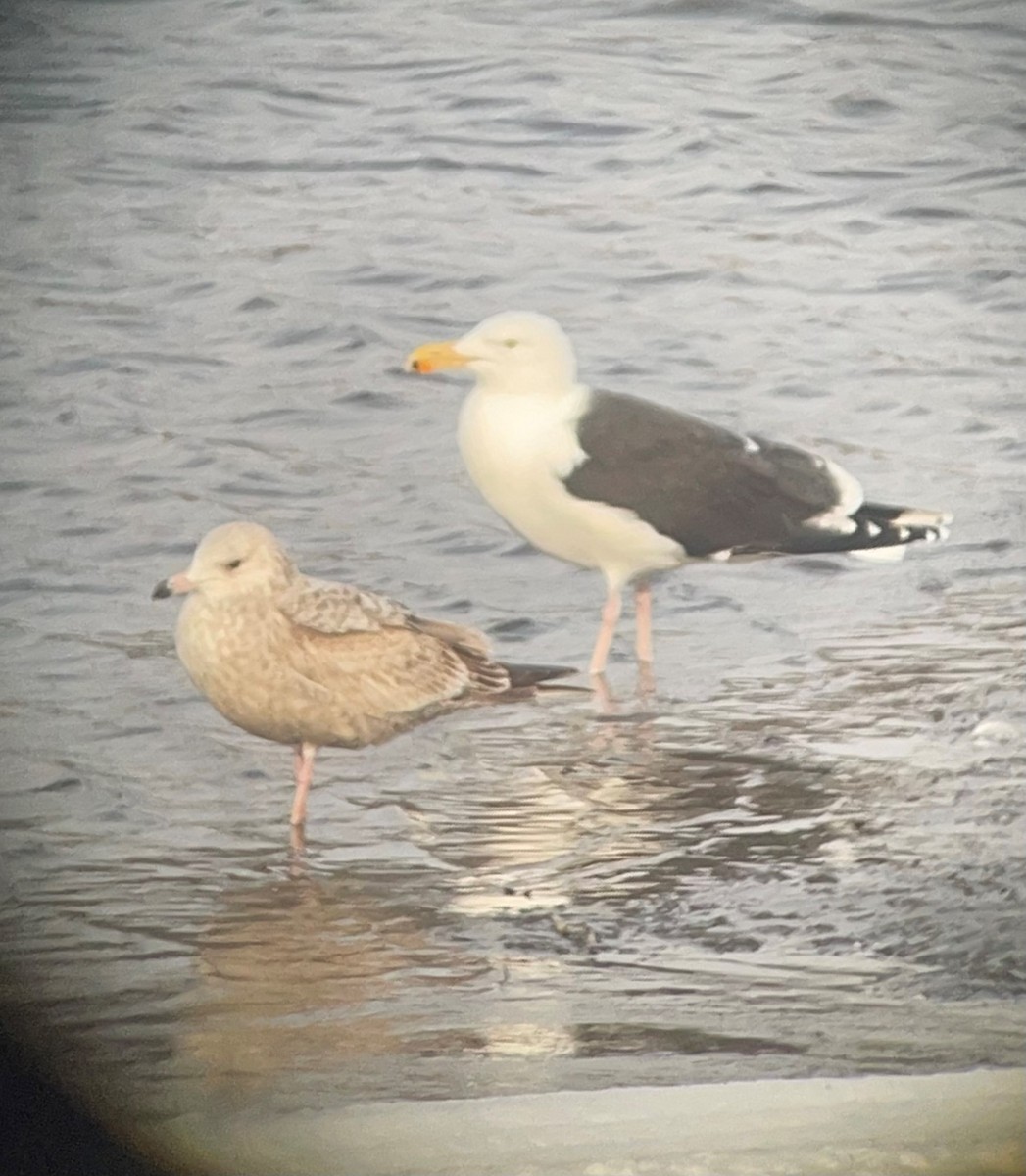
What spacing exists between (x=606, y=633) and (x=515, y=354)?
30cm

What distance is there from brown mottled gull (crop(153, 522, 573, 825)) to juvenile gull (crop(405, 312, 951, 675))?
0.14 meters

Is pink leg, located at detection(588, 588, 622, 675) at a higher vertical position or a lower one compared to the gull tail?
higher

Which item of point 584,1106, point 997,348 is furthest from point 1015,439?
point 584,1106

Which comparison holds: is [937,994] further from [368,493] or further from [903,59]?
[903,59]

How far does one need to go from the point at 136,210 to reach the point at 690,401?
0.60 meters

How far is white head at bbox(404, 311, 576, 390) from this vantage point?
173 cm

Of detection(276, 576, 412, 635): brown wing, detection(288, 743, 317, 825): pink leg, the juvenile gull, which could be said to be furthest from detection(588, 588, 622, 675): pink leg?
detection(288, 743, 317, 825): pink leg

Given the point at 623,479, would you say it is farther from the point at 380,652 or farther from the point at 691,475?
the point at 380,652

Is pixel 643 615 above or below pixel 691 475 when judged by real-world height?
below

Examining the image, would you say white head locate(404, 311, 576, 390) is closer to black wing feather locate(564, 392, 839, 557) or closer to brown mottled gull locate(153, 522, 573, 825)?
black wing feather locate(564, 392, 839, 557)

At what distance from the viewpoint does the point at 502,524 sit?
1.77 m

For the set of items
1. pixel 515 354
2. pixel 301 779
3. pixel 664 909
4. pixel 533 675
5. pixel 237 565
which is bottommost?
pixel 664 909

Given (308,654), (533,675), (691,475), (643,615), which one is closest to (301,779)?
(308,654)

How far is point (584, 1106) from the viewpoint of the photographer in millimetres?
1735
